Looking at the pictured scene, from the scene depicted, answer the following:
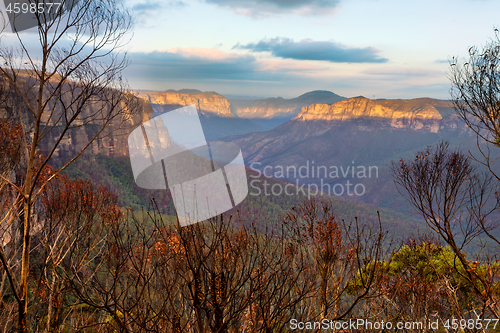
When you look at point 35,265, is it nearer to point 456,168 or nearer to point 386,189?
point 456,168

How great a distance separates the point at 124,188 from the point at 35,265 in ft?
148

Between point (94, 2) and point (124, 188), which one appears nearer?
point (94, 2)

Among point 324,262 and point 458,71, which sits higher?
point 458,71

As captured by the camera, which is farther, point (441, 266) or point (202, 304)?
point (441, 266)

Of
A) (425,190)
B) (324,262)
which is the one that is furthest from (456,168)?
(324,262)

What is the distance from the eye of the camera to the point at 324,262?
27.2ft

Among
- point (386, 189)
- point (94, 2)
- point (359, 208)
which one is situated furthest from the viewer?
point (386, 189)

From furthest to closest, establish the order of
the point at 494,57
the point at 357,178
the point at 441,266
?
the point at 357,178 → the point at 441,266 → the point at 494,57

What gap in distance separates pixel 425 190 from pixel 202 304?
882 cm

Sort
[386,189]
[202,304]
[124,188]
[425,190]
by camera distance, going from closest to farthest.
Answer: [202,304]
[425,190]
[124,188]
[386,189]

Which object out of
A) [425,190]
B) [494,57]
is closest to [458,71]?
[494,57]

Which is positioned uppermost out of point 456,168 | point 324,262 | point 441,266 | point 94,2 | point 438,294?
point 94,2

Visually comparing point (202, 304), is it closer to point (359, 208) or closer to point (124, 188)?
point (124, 188)

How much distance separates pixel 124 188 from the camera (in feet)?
224
